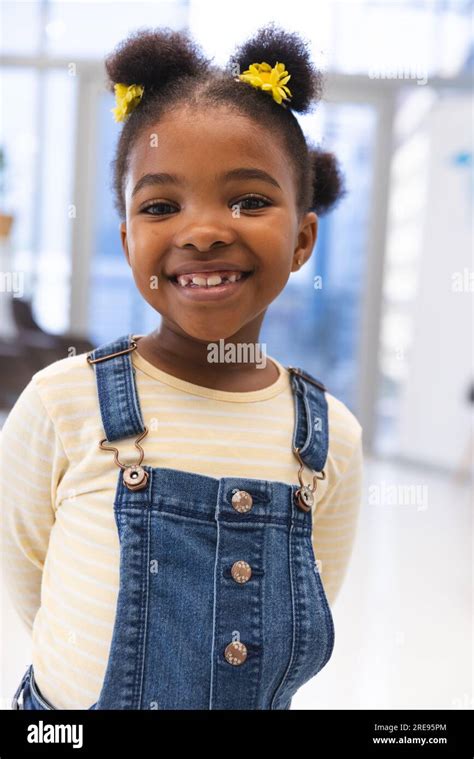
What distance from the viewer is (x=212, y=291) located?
2.58 ft

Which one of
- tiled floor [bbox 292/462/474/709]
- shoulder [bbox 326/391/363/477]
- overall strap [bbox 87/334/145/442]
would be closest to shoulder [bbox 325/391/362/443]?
shoulder [bbox 326/391/363/477]

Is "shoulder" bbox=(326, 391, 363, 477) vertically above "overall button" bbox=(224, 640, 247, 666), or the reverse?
"shoulder" bbox=(326, 391, 363, 477)

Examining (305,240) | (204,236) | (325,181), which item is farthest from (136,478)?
(325,181)

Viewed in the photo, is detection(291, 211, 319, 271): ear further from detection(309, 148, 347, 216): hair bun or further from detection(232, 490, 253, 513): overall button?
detection(232, 490, 253, 513): overall button

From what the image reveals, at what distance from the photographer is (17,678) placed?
1.54m

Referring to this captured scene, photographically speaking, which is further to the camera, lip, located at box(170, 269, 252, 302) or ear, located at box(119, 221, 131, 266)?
ear, located at box(119, 221, 131, 266)

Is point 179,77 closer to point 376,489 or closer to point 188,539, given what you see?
point 188,539

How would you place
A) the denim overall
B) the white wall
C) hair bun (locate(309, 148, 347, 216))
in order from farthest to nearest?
the white wall → hair bun (locate(309, 148, 347, 216)) → the denim overall

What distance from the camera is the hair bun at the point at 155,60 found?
2.83 feet

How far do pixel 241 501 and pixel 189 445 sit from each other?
0.08 meters

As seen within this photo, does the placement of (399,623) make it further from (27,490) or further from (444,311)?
(444,311)

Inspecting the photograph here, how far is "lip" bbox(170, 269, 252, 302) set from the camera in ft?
2.58
